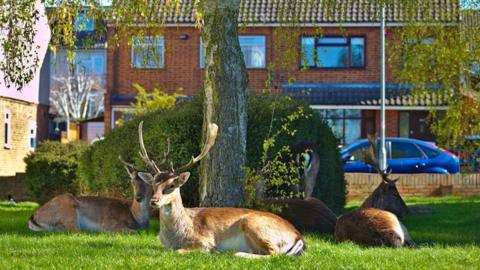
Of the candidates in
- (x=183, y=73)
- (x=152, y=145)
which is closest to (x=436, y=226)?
(x=152, y=145)

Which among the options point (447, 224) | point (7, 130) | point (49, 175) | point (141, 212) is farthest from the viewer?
point (7, 130)

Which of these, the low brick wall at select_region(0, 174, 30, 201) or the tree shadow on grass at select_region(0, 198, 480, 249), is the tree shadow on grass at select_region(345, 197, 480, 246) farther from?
the low brick wall at select_region(0, 174, 30, 201)

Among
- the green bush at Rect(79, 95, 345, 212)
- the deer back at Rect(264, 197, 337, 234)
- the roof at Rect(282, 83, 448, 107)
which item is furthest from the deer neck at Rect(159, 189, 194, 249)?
the roof at Rect(282, 83, 448, 107)

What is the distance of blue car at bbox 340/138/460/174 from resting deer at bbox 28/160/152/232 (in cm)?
1487

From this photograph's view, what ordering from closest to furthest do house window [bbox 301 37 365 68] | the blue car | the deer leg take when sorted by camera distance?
the deer leg, the blue car, house window [bbox 301 37 365 68]

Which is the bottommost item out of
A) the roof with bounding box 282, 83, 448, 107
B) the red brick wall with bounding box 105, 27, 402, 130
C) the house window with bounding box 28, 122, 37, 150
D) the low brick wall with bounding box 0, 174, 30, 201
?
the low brick wall with bounding box 0, 174, 30, 201

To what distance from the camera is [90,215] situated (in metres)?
13.4

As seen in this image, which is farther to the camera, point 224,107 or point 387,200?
point 387,200

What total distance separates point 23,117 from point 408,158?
58.9 feet

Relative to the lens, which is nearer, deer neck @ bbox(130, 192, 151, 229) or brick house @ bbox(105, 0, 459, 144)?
deer neck @ bbox(130, 192, 151, 229)

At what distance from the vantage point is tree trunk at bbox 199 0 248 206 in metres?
12.9

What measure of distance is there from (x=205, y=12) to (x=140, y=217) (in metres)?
3.11

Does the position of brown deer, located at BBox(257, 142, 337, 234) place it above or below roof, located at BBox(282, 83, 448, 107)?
below

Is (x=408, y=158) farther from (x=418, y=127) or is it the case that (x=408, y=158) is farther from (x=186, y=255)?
(x=186, y=255)
